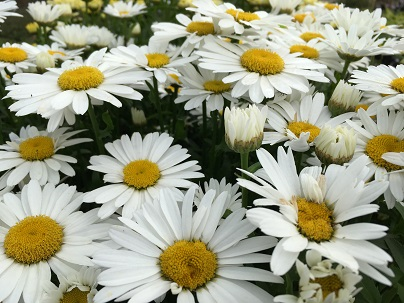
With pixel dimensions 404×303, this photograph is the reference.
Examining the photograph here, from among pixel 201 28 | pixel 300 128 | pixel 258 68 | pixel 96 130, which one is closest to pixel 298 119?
pixel 300 128

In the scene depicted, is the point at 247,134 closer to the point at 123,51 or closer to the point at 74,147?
the point at 123,51

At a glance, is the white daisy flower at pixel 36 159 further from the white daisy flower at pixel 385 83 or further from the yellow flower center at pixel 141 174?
the white daisy flower at pixel 385 83

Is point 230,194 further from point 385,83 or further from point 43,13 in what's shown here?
point 43,13

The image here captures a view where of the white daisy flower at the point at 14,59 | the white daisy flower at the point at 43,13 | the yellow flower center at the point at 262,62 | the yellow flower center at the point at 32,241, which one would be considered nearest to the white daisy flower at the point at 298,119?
the yellow flower center at the point at 262,62

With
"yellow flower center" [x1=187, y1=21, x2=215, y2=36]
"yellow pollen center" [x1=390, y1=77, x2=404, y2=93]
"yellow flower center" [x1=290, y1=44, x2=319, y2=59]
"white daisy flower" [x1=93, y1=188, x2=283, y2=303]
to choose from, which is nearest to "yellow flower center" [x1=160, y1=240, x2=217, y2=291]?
"white daisy flower" [x1=93, y1=188, x2=283, y2=303]

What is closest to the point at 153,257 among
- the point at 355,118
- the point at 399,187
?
the point at 399,187
